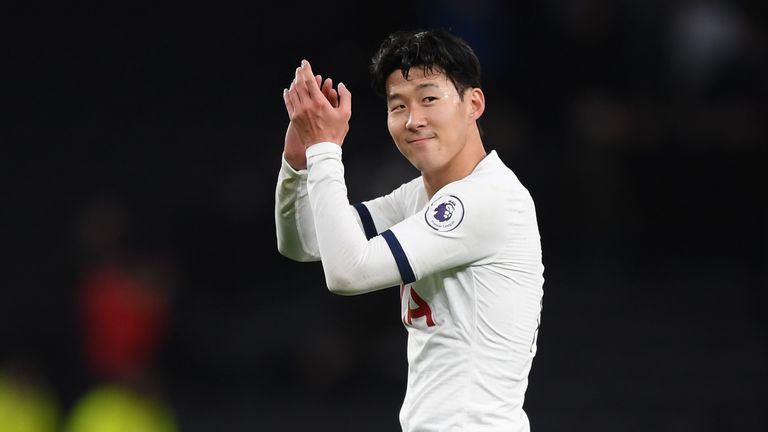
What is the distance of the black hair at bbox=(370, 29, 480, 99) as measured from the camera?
10.3 feet

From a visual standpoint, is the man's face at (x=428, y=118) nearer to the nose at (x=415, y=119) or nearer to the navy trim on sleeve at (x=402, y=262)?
the nose at (x=415, y=119)

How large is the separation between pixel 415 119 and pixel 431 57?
0.18 metres

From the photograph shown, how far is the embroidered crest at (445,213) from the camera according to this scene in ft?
9.75

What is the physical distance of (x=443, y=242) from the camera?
116 inches

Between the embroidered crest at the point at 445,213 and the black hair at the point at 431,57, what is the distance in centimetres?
35

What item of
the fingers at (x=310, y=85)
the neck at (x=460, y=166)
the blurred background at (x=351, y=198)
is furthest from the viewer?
the blurred background at (x=351, y=198)

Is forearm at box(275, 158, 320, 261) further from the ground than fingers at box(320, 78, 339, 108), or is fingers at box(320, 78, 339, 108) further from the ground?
fingers at box(320, 78, 339, 108)
